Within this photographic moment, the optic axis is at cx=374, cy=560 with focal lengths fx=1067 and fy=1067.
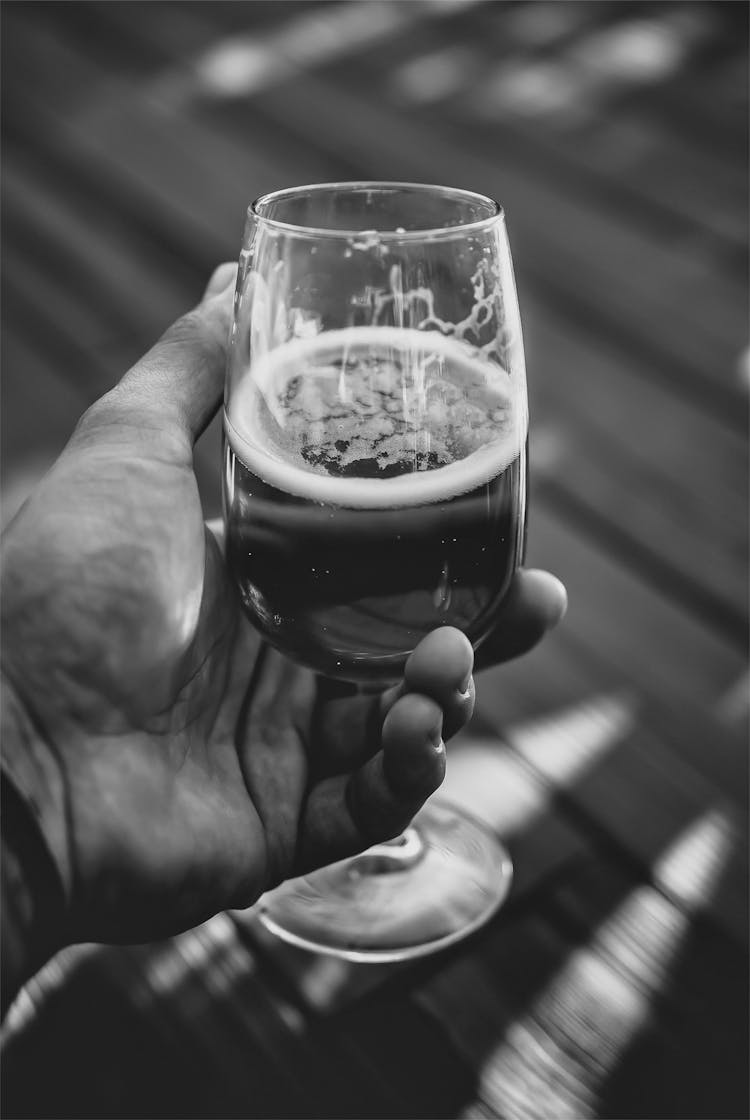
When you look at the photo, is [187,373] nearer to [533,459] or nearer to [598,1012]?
[598,1012]

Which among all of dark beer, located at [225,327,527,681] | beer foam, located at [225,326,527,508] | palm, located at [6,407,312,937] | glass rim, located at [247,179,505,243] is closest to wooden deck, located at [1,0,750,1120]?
palm, located at [6,407,312,937]

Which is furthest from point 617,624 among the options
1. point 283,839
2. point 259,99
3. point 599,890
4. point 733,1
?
point 733,1

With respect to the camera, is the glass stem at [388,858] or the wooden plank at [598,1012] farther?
the glass stem at [388,858]

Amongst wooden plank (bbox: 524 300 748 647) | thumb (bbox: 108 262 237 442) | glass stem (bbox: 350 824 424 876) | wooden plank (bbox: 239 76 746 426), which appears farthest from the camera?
wooden plank (bbox: 239 76 746 426)

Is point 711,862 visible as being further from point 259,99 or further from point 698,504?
point 259,99

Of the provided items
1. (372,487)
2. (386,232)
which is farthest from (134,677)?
(386,232)

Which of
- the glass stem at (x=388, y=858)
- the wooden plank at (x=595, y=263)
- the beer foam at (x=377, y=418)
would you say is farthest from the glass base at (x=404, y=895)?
the wooden plank at (x=595, y=263)

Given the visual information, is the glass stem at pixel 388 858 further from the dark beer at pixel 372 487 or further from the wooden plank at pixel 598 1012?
the dark beer at pixel 372 487

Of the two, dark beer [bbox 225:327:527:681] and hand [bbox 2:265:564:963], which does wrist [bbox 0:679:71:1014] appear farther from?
dark beer [bbox 225:327:527:681]
